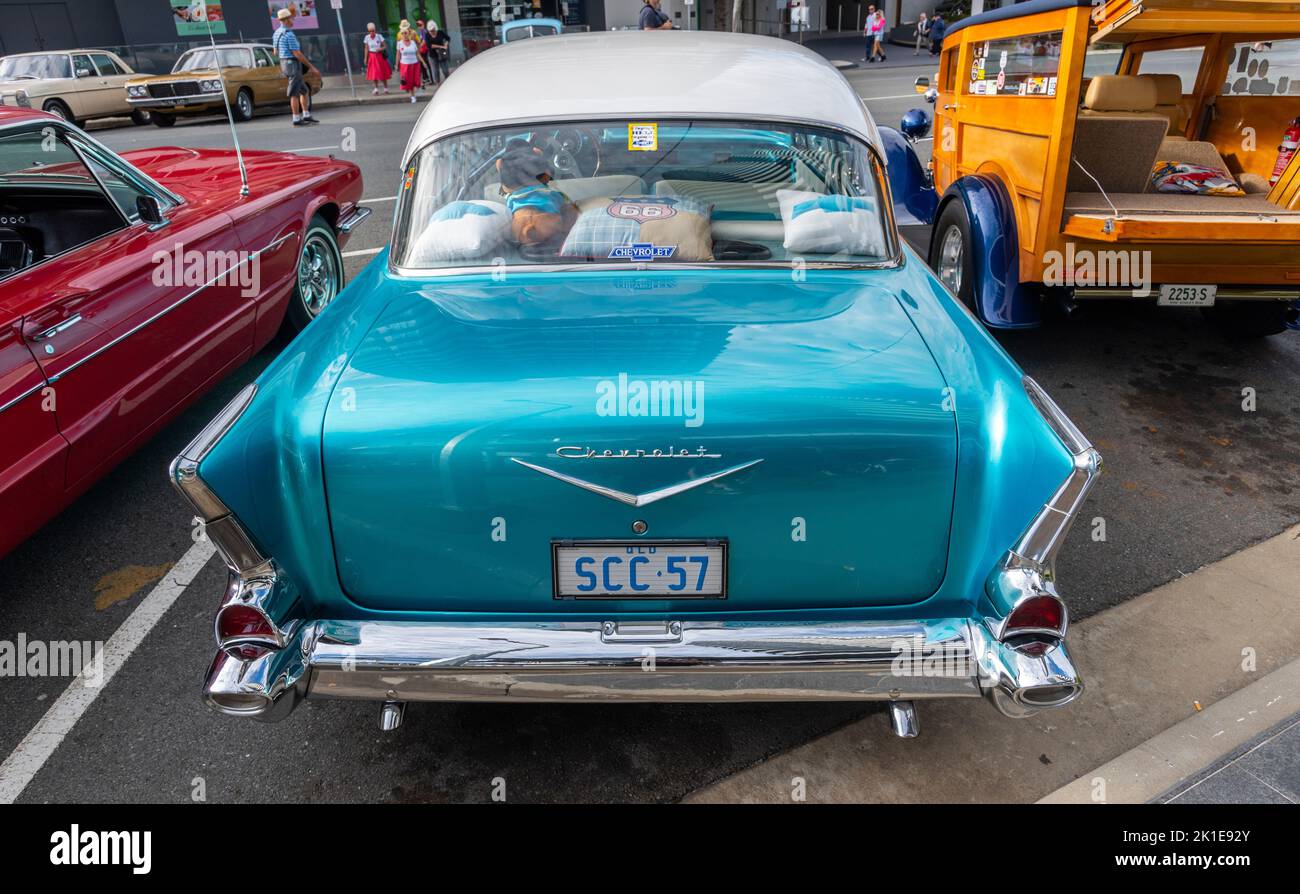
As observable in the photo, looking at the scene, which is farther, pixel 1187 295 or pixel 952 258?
pixel 952 258

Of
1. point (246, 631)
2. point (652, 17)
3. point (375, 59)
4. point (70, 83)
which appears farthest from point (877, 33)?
point (246, 631)

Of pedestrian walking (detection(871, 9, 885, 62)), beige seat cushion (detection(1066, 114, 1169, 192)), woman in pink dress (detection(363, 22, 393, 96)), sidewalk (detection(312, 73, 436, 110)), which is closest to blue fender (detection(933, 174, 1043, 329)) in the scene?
beige seat cushion (detection(1066, 114, 1169, 192))

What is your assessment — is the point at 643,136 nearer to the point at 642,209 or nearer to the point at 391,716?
the point at 642,209

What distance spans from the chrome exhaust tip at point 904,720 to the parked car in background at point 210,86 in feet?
55.9

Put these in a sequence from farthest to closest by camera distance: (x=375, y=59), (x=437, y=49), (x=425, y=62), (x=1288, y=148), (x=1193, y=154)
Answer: (x=425, y=62), (x=437, y=49), (x=375, y=59), (x=1193, y=154), (x=1288, y=148)

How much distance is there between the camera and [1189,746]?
8.14ft

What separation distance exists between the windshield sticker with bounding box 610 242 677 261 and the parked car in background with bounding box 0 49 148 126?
17012 millimetres

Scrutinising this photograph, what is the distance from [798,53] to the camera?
12.1ft

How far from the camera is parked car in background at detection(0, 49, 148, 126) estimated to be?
1570cm

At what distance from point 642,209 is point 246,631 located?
5.82ft

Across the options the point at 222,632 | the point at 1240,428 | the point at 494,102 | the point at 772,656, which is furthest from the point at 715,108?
the point at 1240,428

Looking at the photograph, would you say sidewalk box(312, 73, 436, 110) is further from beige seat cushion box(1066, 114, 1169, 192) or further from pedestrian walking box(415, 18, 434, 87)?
beige seat cushion box(1066, 114, 1169, 192)
